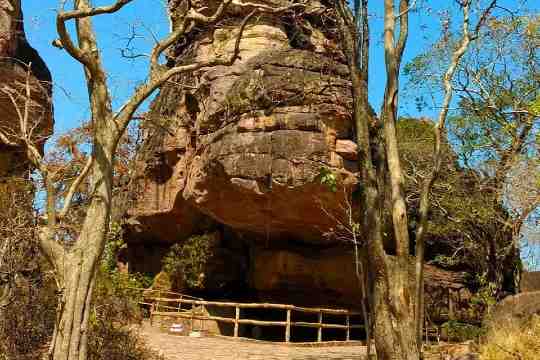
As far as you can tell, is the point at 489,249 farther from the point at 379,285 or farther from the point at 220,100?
the point at 379,285

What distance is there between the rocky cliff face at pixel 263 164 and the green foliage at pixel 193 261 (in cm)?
60

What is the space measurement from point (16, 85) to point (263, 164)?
5.89m

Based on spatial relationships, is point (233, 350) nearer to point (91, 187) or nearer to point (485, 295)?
point (91, 187)

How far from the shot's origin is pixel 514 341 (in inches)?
343

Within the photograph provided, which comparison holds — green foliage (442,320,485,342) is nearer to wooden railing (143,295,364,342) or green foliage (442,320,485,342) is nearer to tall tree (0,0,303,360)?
wooden railing (143,295,364,342)

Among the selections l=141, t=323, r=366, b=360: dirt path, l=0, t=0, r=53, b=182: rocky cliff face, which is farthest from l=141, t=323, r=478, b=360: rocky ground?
l=0, t=0, r=53, b=182: rocky cliff face

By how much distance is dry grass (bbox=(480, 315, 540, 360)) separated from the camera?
27.6 ft

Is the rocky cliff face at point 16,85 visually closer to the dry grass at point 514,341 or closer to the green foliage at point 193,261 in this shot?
the green foliage at point 193,261

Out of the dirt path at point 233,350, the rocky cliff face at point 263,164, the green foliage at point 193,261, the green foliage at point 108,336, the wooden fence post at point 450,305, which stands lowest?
the dirt path at point 233,350

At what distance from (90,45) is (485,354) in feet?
24.2

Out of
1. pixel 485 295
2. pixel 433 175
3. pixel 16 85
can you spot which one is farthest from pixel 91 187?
pixel 485 295

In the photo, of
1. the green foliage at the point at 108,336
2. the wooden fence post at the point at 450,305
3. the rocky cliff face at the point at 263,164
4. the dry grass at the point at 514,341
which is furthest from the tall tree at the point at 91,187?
the wooden fence post at the point at 450,305

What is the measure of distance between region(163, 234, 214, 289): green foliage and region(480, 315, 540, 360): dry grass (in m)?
10.1

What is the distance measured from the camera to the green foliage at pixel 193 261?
1814 centimetres
